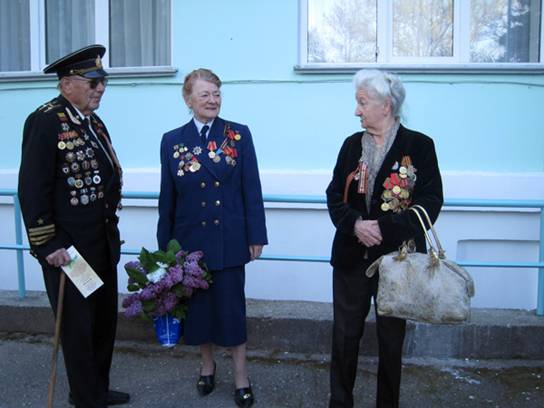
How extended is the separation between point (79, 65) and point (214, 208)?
97 cm

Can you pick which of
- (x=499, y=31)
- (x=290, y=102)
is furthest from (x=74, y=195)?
(x=499, y=31)

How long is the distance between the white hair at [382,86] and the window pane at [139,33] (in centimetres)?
268

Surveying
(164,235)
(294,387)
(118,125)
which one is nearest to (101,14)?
(118,125)

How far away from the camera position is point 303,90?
468cm

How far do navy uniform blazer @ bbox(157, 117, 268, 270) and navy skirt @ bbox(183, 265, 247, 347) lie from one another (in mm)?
106

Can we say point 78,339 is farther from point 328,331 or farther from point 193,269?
point 328,331

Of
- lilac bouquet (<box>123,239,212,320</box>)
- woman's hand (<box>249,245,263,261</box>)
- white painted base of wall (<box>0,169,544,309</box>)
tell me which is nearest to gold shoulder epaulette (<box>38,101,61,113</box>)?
lilac bouquet (<box>123,239,212,320</box>)

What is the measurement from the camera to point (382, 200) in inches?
108

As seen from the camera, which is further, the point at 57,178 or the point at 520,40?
the point at 520,40

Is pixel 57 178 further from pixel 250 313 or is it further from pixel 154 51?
pixel 154 51

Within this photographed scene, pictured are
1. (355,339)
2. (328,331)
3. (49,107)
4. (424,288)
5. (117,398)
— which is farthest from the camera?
(328,331)

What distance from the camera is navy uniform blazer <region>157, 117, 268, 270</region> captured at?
10.3 feet

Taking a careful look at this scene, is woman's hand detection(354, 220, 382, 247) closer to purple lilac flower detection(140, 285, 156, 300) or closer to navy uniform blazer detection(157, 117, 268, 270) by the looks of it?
navy uniform blazer detection(157, 117, 268, 270)

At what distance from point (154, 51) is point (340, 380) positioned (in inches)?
130
